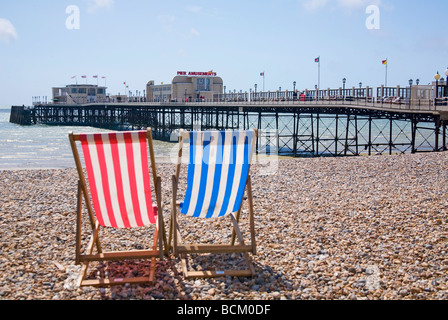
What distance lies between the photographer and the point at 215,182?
3.87 m

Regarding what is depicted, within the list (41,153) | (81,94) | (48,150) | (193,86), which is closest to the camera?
(41,153)

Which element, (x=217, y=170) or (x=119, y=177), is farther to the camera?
(x=217, y=170)

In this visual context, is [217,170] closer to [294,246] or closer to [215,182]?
[215,182]

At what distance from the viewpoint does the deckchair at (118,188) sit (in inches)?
138

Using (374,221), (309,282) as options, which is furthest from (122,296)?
(374,221)

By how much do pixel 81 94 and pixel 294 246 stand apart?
59.7 metres

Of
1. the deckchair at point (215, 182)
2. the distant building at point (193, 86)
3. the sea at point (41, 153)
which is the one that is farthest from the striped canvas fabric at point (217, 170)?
the distant building at point (193, 86)

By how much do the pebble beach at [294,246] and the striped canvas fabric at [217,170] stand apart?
0.46 m

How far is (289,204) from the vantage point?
19.7ft

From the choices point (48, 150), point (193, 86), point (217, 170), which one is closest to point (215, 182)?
point (217, 170)

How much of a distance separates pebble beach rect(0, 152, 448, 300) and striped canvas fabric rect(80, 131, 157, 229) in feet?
1.35

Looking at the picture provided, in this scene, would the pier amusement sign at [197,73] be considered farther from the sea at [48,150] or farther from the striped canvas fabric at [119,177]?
the striped canvas fabric at [119,177]
